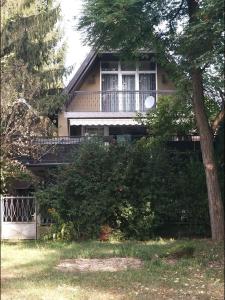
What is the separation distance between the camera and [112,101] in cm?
2378

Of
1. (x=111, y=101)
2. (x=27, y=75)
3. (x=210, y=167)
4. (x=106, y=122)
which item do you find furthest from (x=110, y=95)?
(x=210, y=167)

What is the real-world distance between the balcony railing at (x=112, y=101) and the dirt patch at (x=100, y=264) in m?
12.7

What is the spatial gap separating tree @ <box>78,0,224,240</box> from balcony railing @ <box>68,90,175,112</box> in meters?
7.59

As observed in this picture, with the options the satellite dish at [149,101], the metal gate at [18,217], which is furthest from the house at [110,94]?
the metal gate at [18,217]

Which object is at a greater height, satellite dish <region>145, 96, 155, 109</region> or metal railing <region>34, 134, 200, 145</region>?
satellite dish <region>145, 96, 155, 109</region>

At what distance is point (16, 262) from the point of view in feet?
35.9

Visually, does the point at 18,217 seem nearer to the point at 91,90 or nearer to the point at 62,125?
the point at 62,125

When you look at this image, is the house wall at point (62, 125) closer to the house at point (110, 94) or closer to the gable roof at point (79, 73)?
the house at point (110, 94)

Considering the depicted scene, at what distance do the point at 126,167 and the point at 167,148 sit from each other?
202 cm

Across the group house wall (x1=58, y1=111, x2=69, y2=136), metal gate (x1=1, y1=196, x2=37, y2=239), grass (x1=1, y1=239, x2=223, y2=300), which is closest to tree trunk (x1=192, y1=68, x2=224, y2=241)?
grass (x1=1, y1=239, x2=223, y2=300)

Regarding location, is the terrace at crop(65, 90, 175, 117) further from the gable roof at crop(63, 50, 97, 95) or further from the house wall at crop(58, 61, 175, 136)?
the gable roof at crop(63, 50, 97, 95)

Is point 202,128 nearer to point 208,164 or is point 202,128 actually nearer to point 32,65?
point 208,164

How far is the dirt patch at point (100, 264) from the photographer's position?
404 inches

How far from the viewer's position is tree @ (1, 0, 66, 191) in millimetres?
14570
